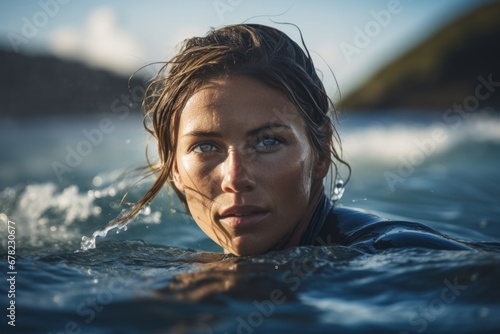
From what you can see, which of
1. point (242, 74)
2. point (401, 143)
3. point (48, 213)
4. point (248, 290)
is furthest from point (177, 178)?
point (401, 143)

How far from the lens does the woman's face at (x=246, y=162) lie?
3264 millimetres

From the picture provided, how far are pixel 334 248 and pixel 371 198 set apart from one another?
4.80 m

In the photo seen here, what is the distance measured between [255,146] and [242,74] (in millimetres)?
441

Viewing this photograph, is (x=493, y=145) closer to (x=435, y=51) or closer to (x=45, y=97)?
(x=45, y=97)

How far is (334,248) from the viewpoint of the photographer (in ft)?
11.0

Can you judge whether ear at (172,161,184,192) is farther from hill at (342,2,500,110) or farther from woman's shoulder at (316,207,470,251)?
hill at (342,2,500,110)

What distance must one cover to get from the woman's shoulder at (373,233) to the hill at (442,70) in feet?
158

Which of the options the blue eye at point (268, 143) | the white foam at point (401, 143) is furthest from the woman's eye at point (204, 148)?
the white foam at point (401, 143)

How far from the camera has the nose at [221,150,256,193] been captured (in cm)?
321

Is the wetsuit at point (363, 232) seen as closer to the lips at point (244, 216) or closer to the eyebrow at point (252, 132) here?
the lips at point (244, 216)

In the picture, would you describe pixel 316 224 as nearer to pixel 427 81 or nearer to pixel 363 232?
pixel 363 232

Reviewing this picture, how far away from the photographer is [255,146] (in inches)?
130

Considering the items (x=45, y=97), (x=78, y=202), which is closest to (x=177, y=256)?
(x=78, y=202)

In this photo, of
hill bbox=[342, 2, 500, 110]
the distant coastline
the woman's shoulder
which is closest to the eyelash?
the woman's shoulder
